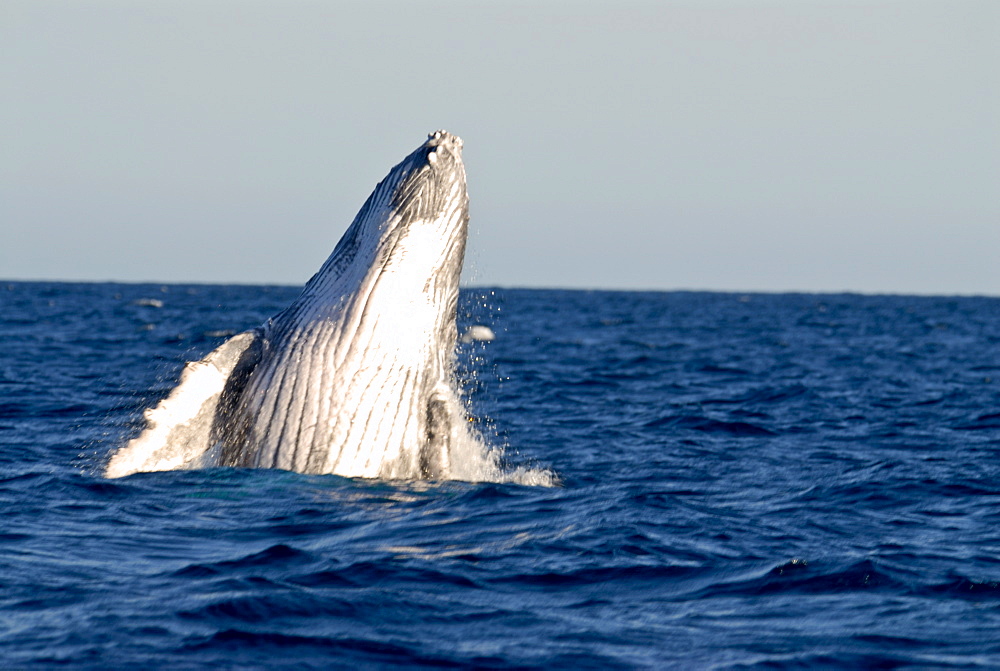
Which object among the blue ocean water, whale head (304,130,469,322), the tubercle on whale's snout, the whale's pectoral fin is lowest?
the blue ocean water

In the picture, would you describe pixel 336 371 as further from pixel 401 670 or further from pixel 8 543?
pixel 401 670

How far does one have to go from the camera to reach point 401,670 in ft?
21.2

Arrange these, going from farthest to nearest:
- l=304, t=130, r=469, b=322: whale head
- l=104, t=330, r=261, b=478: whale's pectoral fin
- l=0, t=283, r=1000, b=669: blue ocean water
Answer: l=304, t=130, r=469, b=322: whale head
l=104, t=330, r=261, b=478: whale's pectoral fin
l=0, t=283, r=1000, b=669: blue ocean water

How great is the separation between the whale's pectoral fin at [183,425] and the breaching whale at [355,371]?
0.01m

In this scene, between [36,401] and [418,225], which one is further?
[36,401]

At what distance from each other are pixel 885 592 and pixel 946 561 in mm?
1415

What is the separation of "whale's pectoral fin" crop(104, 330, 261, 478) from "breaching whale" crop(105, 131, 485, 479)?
0.01m

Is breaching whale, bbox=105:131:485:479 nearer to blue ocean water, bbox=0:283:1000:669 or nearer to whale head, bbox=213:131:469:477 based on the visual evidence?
whale head, bbox=213:131:469:477

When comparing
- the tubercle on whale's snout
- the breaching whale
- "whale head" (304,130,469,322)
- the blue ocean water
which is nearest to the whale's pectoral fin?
the breaching whale

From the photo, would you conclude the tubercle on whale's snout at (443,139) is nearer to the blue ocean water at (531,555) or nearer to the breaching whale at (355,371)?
the breaching whale at (355,371)

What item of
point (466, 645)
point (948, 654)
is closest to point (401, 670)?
point (466, 645)

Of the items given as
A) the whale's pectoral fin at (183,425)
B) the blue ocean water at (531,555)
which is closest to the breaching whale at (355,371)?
the whale's pectoral fin at (183,425)

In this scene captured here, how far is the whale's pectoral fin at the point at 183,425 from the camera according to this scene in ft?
36.0

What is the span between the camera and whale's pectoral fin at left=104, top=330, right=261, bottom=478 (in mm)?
10977
